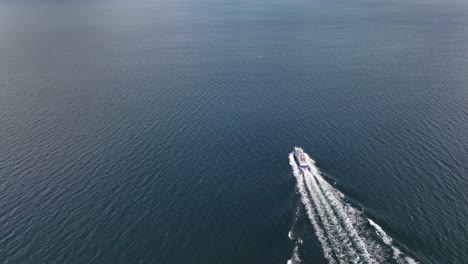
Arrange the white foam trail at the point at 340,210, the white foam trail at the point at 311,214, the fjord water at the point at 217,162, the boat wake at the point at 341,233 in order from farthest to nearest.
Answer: the fjord water at the point at 217,162
the white foam trail at the point at 340,210
the white foam trail at the point at 311,214
the boat wake at the point at 341,233

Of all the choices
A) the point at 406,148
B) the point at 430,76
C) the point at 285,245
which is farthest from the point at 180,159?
the point at 430,76

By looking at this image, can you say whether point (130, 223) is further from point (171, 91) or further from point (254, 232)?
point (171, 91)

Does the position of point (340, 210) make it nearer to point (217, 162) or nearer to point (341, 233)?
point (341, 233)

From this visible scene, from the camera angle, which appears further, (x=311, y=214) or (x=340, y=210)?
(x=340, y=210)

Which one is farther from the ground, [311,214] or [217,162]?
[217,162]

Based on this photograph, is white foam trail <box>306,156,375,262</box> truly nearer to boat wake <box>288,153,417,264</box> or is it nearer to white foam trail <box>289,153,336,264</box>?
boat wake <box>288,153,417,264</box>

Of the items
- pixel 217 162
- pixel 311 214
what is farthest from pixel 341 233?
pixel 217 162

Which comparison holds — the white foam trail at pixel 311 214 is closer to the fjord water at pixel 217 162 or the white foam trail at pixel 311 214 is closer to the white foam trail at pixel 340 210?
the fjord water at pixel 217 162

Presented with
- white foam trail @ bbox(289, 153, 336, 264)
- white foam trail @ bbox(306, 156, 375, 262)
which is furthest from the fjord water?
white foam trail @ bbox(306, 156, 375, 262)

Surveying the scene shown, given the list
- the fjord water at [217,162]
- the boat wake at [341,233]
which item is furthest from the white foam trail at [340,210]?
the fjord water at [217,162]
